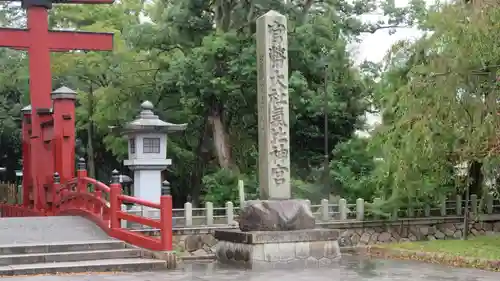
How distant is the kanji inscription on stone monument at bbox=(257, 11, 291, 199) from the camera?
11703 mm

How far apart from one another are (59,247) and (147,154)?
501 cm

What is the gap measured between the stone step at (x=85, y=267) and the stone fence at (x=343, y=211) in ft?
16.0

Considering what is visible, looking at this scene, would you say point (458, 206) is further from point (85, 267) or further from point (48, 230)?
point (85, 267)

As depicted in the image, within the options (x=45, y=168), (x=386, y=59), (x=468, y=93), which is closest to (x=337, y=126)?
(x=386, y=59)

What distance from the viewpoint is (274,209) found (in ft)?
37.1

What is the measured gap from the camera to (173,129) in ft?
55.0

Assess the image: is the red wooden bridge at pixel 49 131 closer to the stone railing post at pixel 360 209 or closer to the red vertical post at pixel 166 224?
the red vertical post at pixel 166 224

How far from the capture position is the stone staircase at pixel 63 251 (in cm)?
1082

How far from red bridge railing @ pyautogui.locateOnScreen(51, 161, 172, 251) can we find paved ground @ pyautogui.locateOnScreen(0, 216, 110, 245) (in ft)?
0.86

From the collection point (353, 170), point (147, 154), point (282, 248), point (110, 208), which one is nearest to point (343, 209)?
point (353, 170)

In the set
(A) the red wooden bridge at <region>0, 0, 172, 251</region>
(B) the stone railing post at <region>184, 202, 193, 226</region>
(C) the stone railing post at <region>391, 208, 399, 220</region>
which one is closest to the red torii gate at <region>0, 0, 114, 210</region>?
(A) the red wooden bridge at <region>0, 0, 172, 251</region>

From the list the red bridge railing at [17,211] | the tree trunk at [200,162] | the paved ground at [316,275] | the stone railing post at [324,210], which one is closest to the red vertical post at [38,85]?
the red bridge railing at [17,211]

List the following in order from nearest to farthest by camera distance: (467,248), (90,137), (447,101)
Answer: (447,101) → (467,248) → (90,137)

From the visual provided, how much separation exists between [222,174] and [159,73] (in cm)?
451
